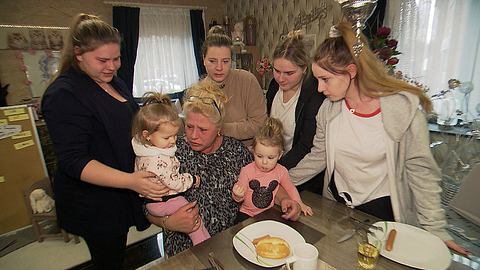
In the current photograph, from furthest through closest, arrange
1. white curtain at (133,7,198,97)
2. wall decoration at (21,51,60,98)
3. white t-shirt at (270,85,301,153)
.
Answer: white curtain at (133,7,198,97) < wall decoration at (21,51,60,98) < white t-shirt at (270,85,301,153)

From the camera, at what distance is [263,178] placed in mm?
1294

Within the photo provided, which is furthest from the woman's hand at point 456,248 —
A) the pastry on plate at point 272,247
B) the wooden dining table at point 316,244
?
the pastry on plate at point 272,247

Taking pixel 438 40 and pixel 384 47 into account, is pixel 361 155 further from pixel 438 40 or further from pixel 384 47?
pixel 438 40

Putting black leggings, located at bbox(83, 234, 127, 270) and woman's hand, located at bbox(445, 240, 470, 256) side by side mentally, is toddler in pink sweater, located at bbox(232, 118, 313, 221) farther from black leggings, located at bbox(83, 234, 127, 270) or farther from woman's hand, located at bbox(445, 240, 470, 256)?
black leggings, located at bbox(83, 234, 127, 270)

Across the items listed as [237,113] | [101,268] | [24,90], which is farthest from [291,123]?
[24,90]

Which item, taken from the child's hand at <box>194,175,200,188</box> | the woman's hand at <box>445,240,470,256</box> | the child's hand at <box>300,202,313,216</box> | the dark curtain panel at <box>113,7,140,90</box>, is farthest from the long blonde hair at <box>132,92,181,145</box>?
the dark curtain panel at <box>113,7,140,90</box>

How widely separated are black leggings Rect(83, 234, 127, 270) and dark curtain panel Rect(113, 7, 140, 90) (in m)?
3.19

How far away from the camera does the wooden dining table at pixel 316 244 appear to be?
0.86 m

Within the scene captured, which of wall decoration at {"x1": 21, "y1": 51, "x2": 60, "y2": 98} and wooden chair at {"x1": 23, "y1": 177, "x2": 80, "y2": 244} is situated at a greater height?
wall decoration at {"x1": 21, "y1": 51, "x2": 60, "y2": 98}

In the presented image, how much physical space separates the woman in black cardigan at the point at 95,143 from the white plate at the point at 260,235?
40 centimetres

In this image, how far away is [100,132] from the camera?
4.09 feet

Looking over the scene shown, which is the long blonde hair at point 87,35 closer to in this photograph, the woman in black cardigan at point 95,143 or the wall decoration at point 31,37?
the woman in black cardigan at point 95,143

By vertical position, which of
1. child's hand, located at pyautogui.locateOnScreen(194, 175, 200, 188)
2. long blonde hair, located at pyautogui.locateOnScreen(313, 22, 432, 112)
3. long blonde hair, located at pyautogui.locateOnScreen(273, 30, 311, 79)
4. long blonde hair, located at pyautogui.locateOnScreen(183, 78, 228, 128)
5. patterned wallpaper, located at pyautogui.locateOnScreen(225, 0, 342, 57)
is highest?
patterned wallpaper, located at pyautogui.locateOnScreen(225, 0, 342, 57)

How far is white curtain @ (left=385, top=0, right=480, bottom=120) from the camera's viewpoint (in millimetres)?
2508
